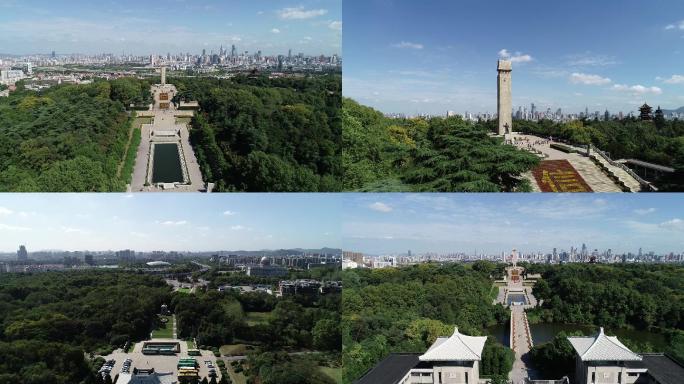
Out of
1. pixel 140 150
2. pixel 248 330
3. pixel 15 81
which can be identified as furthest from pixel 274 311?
pixel 15 81

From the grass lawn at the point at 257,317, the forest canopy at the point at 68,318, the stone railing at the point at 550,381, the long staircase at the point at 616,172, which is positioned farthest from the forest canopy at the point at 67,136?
the long staircase at the point at 616,172

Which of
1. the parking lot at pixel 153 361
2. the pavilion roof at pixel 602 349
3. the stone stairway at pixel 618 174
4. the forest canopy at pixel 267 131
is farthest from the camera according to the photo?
the stone stairway at pixel 618 174

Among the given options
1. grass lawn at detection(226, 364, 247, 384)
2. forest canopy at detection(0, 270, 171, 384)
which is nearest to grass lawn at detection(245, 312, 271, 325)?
grass lawn at detection(226, 364, 247, 384)

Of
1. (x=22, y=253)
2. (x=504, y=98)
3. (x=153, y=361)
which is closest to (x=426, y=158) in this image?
(x=504, y=98)

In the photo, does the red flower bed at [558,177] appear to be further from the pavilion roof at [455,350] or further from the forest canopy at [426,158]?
→ the pavilion roof at [455,350]

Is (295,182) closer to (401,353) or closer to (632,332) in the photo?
(401,353)

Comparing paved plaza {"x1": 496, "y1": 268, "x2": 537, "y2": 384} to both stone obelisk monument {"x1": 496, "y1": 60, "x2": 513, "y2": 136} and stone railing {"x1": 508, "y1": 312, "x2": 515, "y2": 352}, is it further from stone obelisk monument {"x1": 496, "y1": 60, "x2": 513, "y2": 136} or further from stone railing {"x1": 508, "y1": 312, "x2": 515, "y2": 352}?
stone obelisk monument {"x1": 496, "y1": 60, "x2": 513, "y2": 136}
